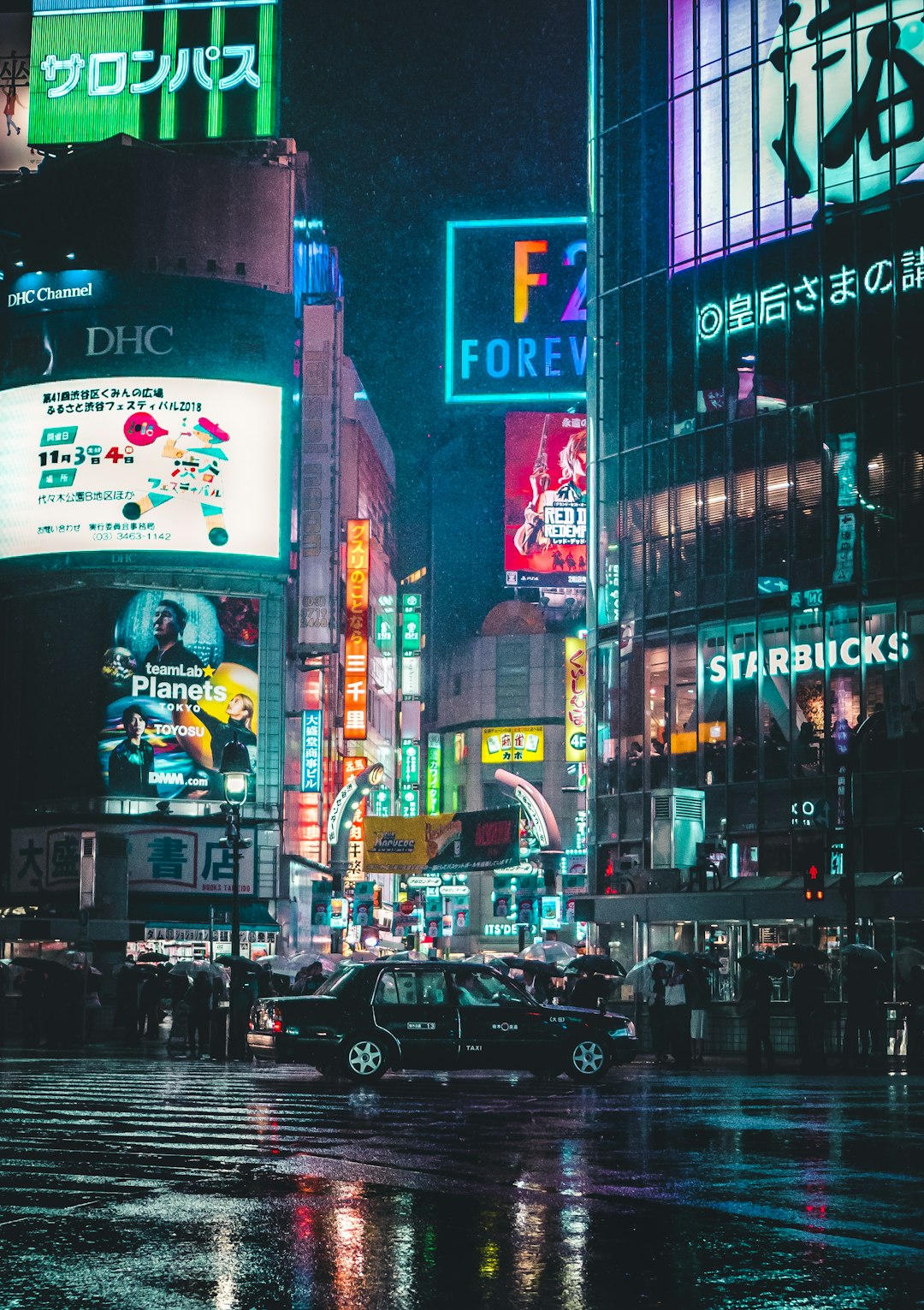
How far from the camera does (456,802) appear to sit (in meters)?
109

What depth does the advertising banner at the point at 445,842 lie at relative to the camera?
55062mm

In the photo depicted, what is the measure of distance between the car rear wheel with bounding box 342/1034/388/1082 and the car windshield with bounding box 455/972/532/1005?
1.18m

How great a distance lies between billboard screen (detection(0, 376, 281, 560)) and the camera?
59062 mm

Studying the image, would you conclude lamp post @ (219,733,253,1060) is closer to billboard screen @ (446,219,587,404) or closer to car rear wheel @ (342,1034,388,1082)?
car rear wheel @ (342,1034,388,1082)

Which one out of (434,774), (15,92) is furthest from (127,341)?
(434,774)

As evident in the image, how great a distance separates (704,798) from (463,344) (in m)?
41.9

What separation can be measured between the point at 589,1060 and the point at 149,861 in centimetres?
3969

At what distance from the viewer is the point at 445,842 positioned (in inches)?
2478

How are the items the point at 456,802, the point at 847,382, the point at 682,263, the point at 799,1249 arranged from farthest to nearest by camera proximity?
the point at 456,802 < the point at 682,263 < the point at 847,382 < the point at 799,1249

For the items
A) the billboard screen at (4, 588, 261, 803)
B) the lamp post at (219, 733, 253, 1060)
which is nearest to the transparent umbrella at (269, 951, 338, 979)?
the lamp post at (219, 733, 253, 1060)

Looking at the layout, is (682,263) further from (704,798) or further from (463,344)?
(463,344)

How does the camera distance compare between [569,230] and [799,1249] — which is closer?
[799,1249]

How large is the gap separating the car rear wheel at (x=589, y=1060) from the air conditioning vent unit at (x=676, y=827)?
23.6 m

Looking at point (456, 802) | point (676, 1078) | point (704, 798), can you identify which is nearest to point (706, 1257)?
point (676, 1078)
